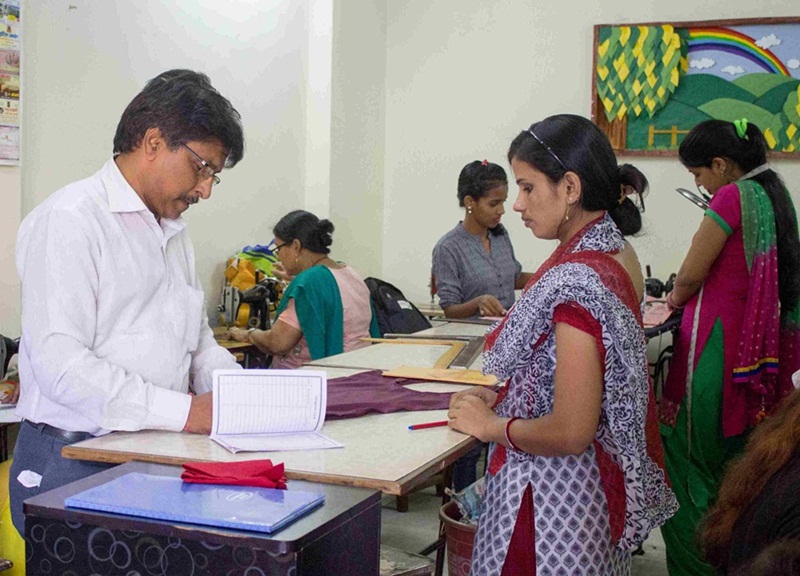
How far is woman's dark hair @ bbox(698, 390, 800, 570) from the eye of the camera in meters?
1.25

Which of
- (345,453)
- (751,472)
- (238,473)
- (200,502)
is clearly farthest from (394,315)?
(751,472)

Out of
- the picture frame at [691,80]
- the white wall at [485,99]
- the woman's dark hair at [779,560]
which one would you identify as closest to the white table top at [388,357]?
the woman's dark hair at [779,560]

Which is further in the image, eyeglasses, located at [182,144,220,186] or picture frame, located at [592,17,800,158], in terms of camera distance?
picture frame, located at [592,17,800,158]

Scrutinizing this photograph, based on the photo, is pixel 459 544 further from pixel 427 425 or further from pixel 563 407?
pixel 563 407

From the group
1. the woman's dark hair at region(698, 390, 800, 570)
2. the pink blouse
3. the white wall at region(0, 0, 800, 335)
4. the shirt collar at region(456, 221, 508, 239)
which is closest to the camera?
the woman's dark hair at region(698, 390, 800, 570)

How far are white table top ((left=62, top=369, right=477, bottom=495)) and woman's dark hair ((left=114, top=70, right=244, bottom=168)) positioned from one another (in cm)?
60

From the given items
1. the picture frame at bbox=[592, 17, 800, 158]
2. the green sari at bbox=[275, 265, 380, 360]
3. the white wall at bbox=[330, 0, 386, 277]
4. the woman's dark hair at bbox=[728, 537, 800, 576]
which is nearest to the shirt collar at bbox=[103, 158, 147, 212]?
the woman's dark hair at bbox=[728, 537, 800, 576]

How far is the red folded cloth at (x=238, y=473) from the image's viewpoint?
1630 mm

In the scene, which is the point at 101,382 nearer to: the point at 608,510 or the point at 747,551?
the point at 608,510

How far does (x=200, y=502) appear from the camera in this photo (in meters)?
1.52

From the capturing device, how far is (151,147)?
6.40ft

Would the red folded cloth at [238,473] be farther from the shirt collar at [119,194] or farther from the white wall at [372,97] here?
the white wall at [372,97]

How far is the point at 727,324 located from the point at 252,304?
7.76 ft

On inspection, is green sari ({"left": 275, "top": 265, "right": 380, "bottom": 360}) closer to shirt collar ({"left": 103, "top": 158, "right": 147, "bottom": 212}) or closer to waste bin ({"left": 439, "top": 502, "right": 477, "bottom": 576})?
waste bin ({"left": 439, "top": 502, "right": 477, "bottom": 576})
